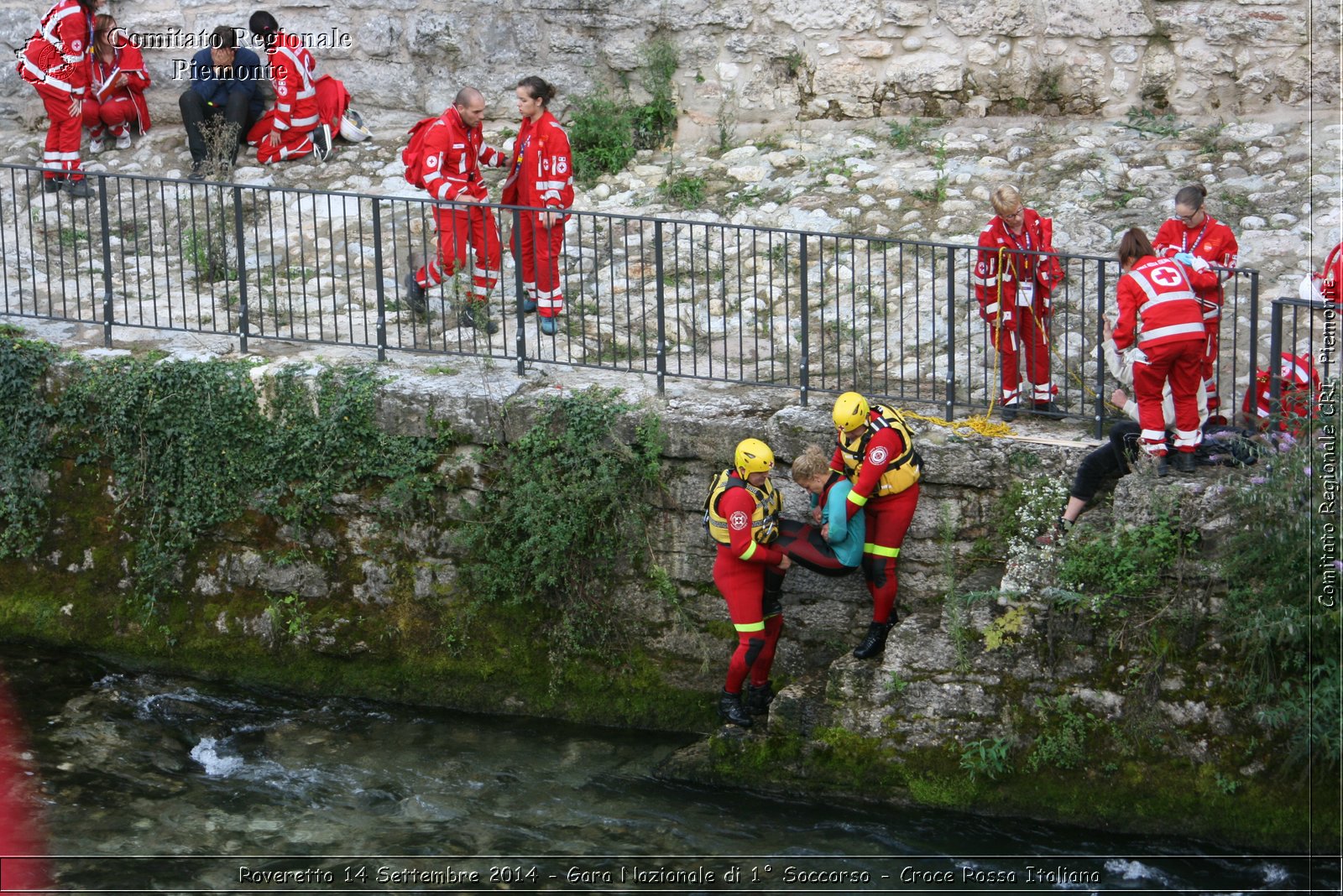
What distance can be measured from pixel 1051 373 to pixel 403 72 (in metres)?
6.66

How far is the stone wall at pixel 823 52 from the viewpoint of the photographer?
40.2 ft

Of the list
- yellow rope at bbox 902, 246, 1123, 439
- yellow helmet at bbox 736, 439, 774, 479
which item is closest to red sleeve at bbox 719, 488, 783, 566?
yellow helmet at bbox 736, 439, 774, 479

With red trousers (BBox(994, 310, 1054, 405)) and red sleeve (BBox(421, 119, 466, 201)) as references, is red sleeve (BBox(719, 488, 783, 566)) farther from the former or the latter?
red sleeve (BBox(421, 119, 466, 201))

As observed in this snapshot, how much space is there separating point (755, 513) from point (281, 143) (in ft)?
21.6

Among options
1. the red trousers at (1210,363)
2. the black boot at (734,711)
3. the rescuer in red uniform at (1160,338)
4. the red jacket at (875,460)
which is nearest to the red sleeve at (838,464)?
the red jacket at (875,460)

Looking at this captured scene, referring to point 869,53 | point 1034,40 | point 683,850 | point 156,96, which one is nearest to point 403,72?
point 156,96

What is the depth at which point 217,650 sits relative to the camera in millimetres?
10156

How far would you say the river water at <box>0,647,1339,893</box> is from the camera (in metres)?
8.00

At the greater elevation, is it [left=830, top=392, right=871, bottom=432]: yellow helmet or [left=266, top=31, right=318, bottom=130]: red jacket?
[left=266, top=31, right=318, bottom=130]: red jacket

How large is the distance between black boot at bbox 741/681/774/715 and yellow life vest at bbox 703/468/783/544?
913 millimetres

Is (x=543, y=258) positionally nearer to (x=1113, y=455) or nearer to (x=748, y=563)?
(x=748, y=563)

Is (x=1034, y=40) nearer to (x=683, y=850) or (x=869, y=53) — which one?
(x=869, y=53)

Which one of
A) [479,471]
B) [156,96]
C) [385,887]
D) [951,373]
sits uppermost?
[156,96]

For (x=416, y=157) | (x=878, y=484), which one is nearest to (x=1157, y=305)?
(x=878, y=484)
